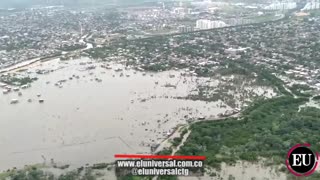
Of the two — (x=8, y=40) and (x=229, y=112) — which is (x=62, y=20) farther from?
(x=229, y=112)

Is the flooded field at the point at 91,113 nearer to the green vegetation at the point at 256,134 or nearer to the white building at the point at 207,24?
the green vegetation at the point at 256,134

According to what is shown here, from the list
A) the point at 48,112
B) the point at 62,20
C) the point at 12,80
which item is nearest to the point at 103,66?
the point at 12,80

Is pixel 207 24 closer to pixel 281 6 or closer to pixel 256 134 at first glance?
pixel 281 6

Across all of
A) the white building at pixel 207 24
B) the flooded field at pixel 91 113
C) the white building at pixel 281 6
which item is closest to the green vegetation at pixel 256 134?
the flooded field at pixel 91 113

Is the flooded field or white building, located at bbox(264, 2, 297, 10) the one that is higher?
white building, located at bbox(264, 2, 297, 10)

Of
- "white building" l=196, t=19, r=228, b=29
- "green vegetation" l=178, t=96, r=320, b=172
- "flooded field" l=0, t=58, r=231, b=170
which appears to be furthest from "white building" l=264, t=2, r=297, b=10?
"green vegetation" l=178, t=96, r=320, b=172

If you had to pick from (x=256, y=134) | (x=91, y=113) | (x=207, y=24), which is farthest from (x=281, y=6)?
(x=256, y=134)

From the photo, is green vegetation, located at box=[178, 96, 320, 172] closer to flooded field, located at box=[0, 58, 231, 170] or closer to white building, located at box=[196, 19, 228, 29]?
flooded field, located at box=[0, 58, 231, 170]
